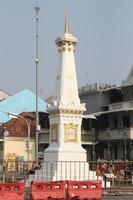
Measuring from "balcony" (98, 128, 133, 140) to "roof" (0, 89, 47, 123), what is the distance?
16593mm

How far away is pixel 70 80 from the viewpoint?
958 inches

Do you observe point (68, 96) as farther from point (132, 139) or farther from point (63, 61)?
point (132, 139)

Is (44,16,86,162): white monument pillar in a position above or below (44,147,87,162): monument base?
above

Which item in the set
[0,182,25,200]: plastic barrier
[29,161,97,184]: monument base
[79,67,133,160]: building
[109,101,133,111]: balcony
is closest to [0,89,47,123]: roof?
[79,67,133,160]: building

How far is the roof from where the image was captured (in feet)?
213

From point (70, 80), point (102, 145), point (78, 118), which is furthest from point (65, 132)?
point (102, 145)

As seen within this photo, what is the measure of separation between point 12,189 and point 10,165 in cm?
1396

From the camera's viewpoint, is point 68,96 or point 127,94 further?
point 127,94

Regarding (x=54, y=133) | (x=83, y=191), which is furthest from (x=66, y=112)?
(x=83, y=191)

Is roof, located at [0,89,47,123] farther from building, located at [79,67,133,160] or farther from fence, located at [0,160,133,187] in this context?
fence, located at [0,160,133,187]

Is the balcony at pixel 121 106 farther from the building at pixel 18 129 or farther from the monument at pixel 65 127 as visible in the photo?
the monument at pixel 65 127

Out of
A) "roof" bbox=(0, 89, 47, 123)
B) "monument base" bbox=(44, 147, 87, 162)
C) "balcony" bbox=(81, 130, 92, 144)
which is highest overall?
"roof" bbox=(0, 89, 47, 123)

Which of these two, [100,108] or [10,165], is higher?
[100,108]

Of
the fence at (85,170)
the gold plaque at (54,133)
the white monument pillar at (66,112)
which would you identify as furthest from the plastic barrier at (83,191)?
the gold plaque at (54,133)
